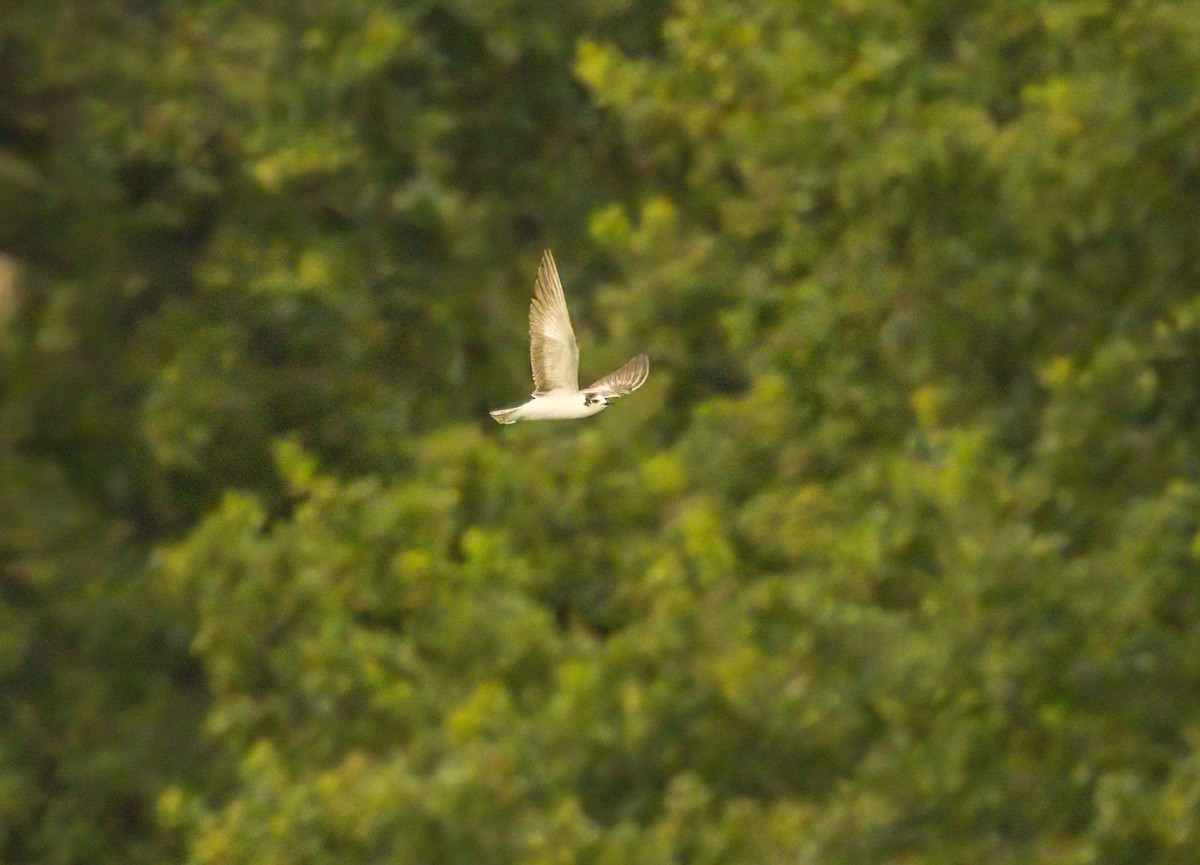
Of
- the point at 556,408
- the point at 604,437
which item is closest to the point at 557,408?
the point at 556,408

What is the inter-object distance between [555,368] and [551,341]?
9 cm

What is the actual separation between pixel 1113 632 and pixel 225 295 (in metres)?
3.97

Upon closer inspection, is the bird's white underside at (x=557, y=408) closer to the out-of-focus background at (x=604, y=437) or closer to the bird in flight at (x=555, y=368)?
the bird in flight at (x=555, y=368)

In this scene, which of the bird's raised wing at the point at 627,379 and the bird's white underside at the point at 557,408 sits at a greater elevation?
the bird's raised wing at the point at 627,379

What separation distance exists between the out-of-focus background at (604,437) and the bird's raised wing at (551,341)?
8.41ft

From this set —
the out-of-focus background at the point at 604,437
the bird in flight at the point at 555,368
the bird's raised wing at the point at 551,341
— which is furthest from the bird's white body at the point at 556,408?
the out-of-focus background at the point at 604,437

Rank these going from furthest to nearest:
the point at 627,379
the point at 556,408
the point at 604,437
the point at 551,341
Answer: the point at 604,437, the point at 627,379, the point at 551,341, the point at 556,408

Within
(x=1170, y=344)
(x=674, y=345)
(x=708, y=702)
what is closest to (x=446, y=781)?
(x=708, y=702)

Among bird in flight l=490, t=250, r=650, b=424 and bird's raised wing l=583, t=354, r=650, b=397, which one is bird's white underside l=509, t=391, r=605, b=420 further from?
bird's raised wing l=583, t=354, r=650, b=397

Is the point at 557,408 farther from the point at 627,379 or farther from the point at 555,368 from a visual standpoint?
the point at 627,379

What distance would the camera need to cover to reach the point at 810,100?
779 cm

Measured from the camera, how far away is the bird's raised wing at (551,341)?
5141mm

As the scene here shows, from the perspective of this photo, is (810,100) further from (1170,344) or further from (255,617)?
(255,617)

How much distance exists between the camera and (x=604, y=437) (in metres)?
8.31
